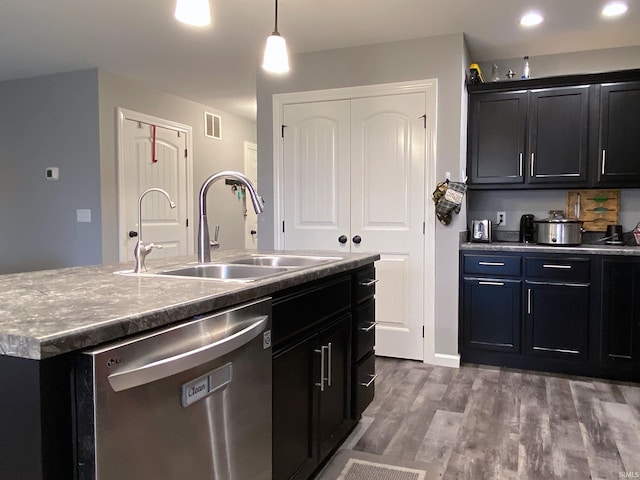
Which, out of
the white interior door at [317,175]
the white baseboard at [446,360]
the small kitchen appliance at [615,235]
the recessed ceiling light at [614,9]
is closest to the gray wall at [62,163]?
the white interior door at [317,175]

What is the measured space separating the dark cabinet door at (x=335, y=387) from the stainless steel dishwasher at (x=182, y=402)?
0.49m

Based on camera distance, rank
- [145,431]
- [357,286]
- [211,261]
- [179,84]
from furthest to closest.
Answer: [179,84] < [357,286] < [211,261] < [145,431]

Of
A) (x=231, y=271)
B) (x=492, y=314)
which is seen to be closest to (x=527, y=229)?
(x=492, y=314)

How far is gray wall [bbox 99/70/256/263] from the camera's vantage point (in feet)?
14.7

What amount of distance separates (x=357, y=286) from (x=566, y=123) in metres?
2.34

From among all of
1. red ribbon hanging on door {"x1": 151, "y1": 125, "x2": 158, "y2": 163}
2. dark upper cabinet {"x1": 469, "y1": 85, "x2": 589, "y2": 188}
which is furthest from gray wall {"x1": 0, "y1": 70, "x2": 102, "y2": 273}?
dark upper cabinet {"x1": 469, "y1": 85, "x2": 589, "y2": 188}

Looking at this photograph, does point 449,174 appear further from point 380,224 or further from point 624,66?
point 624,66

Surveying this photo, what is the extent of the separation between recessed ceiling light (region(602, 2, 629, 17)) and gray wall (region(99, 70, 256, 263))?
4099 mm

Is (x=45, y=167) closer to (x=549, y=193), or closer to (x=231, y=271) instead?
(x=231, y=271)

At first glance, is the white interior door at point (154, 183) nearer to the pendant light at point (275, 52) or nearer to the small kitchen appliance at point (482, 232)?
the pendant light at point (275, 52)

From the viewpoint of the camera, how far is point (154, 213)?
4996 millimetres

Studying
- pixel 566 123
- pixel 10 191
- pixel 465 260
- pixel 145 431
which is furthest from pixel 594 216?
pixel 10 191

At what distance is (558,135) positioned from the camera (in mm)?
3574

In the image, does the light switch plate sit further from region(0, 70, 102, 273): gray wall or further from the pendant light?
the pendant light
